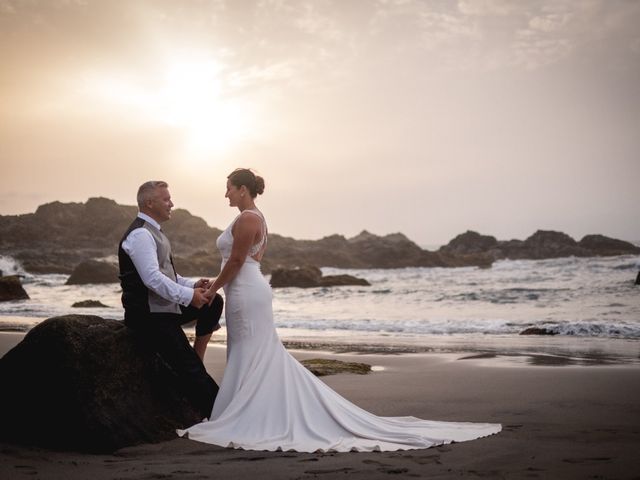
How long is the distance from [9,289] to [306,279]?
1665 centimetres

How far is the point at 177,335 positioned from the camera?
5.46 m

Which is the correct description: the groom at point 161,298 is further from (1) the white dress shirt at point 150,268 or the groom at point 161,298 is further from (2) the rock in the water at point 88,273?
(2) the rock in the water at point 88,273

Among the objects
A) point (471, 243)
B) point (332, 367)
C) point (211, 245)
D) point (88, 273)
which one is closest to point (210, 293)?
point (332, 367)

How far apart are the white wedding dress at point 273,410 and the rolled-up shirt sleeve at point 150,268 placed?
607mm

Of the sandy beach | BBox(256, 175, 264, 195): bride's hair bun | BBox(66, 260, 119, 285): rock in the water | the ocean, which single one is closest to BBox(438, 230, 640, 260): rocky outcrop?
BBox(66, 260, 119, 285): rock in the water

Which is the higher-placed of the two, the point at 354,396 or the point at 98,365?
the point at 98,365

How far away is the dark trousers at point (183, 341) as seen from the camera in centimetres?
545

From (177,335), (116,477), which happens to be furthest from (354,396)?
(116,477)

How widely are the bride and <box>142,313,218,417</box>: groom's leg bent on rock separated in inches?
6.8

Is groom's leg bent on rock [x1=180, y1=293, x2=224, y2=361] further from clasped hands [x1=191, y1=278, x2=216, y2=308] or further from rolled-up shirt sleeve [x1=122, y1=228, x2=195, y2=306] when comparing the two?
rolled-up shirt sleeve [x1=122, y1=228, x2=195, y2=306]

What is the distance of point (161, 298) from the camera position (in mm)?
5422

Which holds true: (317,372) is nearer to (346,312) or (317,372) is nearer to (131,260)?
(131,260)

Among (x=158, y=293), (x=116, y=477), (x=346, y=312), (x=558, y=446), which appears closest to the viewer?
(x=116, y=477)

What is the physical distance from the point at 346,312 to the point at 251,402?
17977 millimetres
